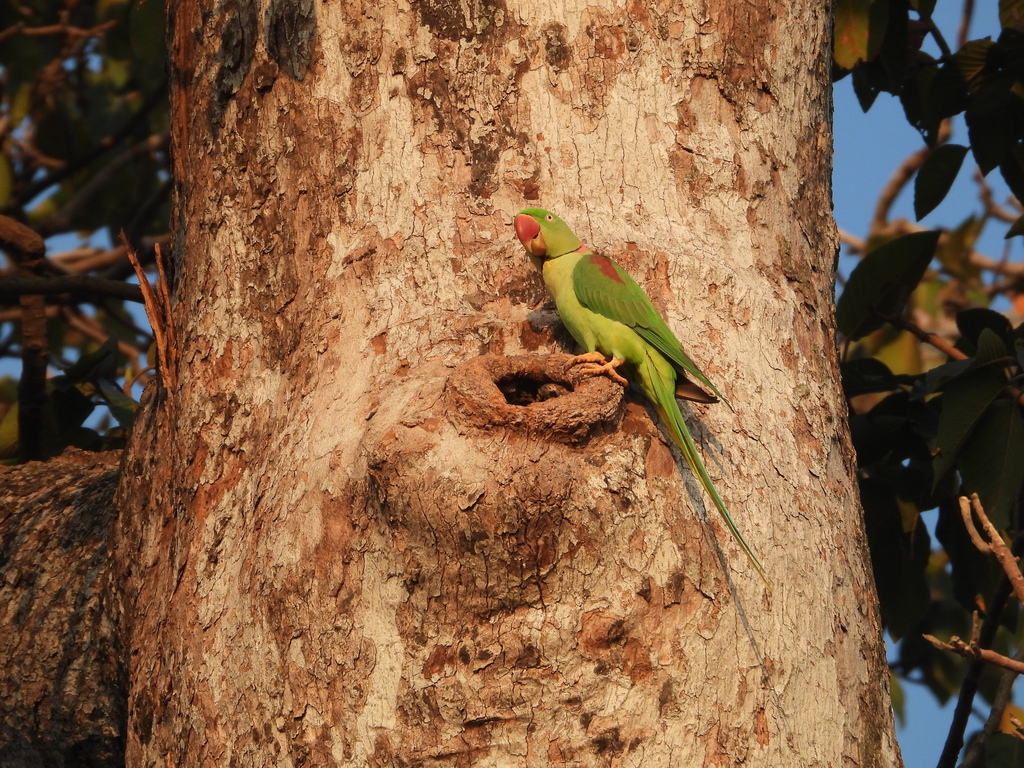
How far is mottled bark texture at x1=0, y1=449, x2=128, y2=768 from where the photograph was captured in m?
2.52

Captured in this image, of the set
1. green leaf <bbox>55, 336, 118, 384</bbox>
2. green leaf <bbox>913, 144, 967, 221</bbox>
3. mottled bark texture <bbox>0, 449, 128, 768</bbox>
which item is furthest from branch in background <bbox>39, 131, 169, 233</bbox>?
green leaf <bbox>913, 144, 967, 221</bbox>

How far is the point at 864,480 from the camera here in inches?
137

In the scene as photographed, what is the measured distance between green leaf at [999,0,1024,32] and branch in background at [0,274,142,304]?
3.18 metres

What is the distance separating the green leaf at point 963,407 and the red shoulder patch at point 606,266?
47.8 inches

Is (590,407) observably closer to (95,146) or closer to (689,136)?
(689,136)

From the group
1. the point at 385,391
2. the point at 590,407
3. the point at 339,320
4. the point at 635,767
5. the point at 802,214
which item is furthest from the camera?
the point at 802,214

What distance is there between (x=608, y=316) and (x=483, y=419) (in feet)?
1.91

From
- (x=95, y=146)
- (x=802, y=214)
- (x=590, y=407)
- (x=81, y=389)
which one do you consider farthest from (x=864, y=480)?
(x=95, y=146)

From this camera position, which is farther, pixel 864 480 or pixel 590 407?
pixel 864 480

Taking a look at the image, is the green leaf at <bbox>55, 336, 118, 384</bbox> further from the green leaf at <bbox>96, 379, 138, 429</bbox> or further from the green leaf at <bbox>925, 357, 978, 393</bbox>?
the green leaf at <bbox>925, 357, 978, 393</bbox>

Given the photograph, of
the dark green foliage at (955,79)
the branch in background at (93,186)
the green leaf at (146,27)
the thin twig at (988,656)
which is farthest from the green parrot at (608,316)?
the branch in background at (93,186)

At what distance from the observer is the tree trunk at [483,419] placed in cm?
177

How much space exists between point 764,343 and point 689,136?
510 mm

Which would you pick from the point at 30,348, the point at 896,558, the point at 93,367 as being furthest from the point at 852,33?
the point at 30,348
